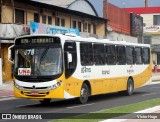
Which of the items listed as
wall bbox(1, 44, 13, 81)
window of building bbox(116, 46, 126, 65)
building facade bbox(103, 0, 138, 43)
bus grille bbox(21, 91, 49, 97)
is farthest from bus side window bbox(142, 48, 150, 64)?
building facade bbox(103, 0, 138, 43)

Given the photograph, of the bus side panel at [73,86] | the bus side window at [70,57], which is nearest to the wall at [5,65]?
the bus side panel at [73,86]

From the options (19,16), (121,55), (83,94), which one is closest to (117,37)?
(19,16)

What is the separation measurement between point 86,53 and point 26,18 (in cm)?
1952

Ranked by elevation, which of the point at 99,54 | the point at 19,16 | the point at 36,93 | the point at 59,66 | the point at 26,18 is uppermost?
the point at 19,16

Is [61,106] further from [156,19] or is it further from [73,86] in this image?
[156,19]

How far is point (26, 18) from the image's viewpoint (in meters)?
38.5

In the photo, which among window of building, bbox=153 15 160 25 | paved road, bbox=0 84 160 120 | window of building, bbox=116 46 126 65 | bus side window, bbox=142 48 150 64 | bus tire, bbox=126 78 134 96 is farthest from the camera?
window of building, bbox=153 15 160 25

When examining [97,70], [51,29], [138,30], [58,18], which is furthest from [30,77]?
[138,30]

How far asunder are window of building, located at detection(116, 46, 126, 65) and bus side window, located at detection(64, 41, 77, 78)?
15.3 feet

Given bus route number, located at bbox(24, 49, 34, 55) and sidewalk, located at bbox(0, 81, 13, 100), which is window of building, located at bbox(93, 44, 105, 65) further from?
sidewalk, located at bbox(0, 81, 13, 100)

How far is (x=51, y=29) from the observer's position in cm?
3841

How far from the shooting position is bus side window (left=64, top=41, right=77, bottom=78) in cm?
1822

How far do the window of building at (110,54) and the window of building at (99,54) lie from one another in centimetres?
48

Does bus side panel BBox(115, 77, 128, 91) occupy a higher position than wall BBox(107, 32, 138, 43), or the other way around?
wall BBox(107, 32, 138, 43)
